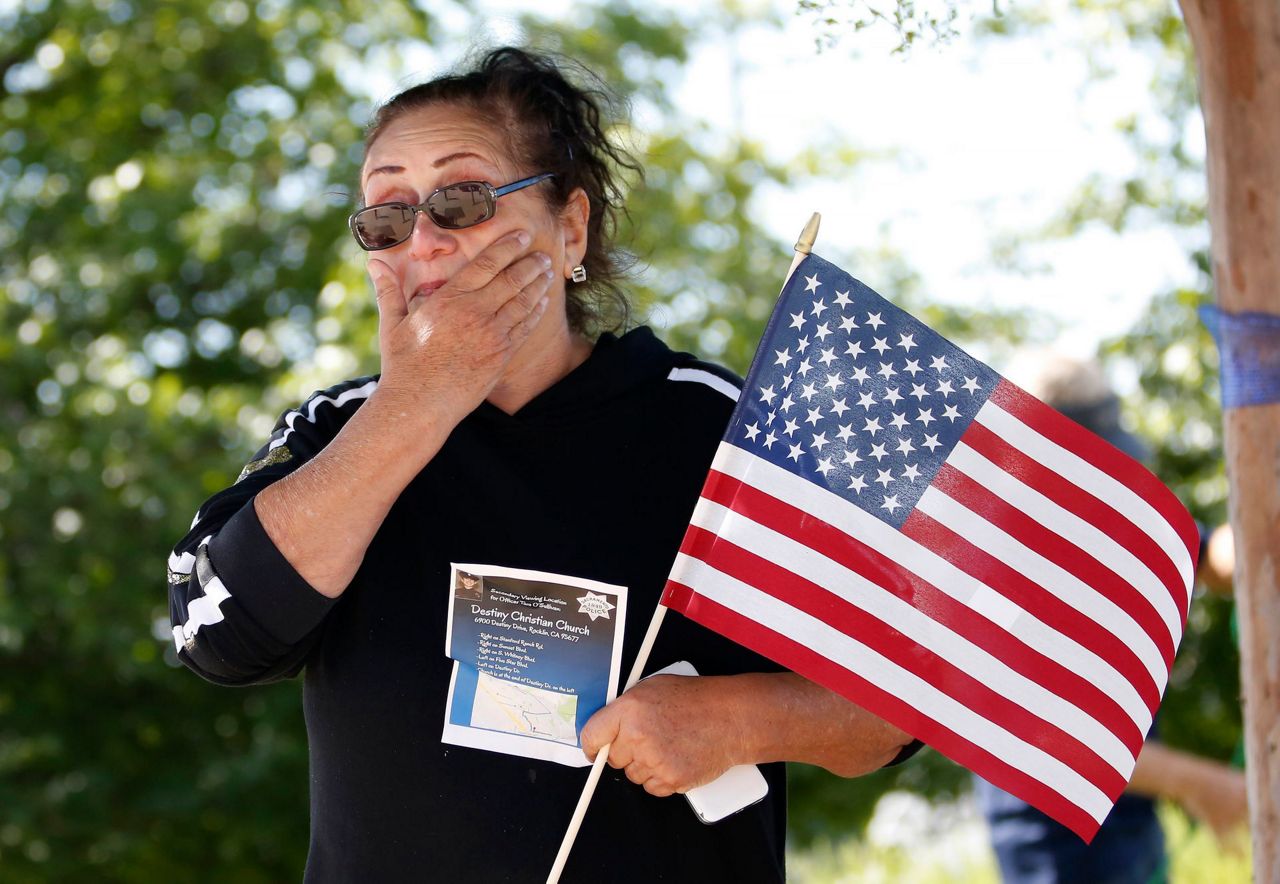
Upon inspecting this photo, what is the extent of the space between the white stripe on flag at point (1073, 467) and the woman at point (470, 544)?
44 centimetres

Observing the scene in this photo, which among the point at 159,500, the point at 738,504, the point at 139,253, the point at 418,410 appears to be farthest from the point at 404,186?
the point at 139,253

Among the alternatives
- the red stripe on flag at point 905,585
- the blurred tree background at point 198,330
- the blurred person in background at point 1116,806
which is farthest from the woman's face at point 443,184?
the blurred tree background at point 198,330

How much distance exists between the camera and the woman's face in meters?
2.26

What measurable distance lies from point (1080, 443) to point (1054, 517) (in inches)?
5.0

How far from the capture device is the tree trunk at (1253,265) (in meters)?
2.53

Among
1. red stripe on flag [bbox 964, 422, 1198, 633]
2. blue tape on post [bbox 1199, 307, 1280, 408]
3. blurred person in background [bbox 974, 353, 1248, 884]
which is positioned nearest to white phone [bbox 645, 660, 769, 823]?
red stripe on flag [bbox 964, 422, 1198, 633]

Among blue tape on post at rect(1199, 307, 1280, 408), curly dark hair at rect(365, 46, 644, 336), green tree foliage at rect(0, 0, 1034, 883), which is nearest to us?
curly dark hair at rect(365, 46, 644, 336)

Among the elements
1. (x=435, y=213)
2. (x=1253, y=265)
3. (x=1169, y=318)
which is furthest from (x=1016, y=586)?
(x=1169, y=318)

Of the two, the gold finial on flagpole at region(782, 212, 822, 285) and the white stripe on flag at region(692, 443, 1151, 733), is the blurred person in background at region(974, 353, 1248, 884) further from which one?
the gold finial on flagpole at region(782, 212, 822, 285)

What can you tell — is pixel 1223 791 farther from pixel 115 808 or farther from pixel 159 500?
pixel 115 808

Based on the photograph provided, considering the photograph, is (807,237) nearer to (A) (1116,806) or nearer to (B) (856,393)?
(B) (856,393)

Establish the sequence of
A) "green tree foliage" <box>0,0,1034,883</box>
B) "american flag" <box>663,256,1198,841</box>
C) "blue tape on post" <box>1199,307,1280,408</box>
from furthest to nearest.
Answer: "green tree foliage" <box>0,0,1034,883</box>, "blue tape on post" <box>1199,307,1280,408</box>, "american flag" <box>663,256,1198,841</box>

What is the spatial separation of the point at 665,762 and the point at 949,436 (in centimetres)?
70

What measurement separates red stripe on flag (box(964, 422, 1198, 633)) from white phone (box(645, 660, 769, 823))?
598 mm
